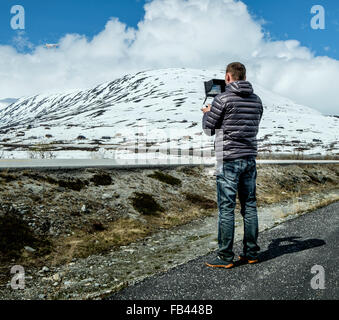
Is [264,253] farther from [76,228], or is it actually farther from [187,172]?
[187,172]

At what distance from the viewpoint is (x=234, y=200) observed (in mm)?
4609

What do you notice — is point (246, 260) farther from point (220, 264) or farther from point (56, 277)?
point (56, 277)

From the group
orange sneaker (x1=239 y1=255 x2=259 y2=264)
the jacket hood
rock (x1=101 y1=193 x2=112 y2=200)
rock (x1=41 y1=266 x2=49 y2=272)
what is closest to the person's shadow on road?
orange sneaker (x1=239 y1=255 x2=259 y2=264)

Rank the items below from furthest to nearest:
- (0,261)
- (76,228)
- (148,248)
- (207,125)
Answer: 1. (76,228)
2. (148,248)
3. (0,261)
4. (207,125)

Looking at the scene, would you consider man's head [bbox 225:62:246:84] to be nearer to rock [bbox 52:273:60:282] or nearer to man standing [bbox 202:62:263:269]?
man standing [bbox 202:62:263:269]

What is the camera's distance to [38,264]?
5.80m

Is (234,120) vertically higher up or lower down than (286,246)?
higher up

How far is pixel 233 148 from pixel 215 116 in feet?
1.80

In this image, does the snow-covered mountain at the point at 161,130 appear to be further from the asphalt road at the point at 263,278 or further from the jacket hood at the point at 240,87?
the jacket hood at the point at 240,87

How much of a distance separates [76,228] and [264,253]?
4.64 meters

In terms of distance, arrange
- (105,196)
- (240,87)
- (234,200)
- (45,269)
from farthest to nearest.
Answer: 1. (105,196)
2. (45,269)
3. (234,200)
4. (240,87)

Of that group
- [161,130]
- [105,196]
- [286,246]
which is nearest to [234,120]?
[286,246]

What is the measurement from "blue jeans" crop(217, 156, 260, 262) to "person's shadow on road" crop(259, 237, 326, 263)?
17.5 inches
